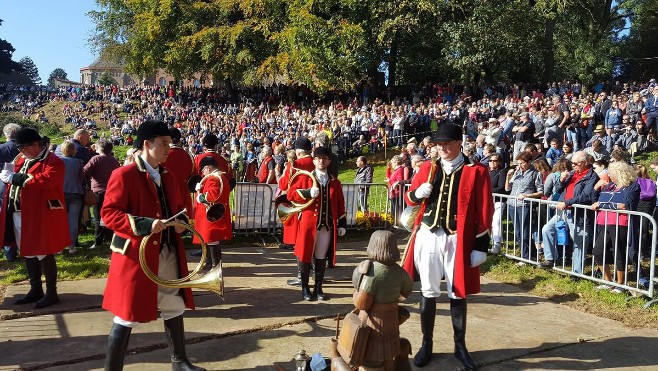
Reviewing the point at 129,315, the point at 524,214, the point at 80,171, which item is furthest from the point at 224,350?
the point at 524,214

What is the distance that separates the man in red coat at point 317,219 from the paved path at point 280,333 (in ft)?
1.26

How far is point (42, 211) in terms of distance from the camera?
6117mm

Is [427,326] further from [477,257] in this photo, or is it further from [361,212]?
[361,212]

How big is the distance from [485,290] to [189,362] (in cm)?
405

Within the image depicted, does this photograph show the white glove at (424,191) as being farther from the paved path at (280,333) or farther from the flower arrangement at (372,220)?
the flower arrangement at (372,220)

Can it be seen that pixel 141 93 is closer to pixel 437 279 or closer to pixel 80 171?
pixel 80 171

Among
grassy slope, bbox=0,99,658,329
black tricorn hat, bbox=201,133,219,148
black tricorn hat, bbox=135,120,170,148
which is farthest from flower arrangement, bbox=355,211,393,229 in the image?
black tricorn hat, bbox=135,120,170,148

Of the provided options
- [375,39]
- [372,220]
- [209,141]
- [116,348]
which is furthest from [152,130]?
[375,39]

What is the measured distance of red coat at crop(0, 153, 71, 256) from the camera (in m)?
5.97

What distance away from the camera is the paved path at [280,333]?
4.83 metres

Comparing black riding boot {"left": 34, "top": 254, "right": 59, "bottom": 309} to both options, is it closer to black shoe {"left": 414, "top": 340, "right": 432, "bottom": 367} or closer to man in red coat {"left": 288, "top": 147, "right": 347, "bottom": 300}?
man in red coat {"left": 288, "top": 147, "right": 347, "bottom": 300}

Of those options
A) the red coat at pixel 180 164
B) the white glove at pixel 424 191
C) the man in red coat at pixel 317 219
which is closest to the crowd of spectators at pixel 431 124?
the man in red coat at pixel 317 219

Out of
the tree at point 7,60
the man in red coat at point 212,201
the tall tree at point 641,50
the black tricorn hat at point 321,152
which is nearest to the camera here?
the black tricorn hat at point 321,152

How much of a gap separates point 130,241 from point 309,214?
8.85 ft
